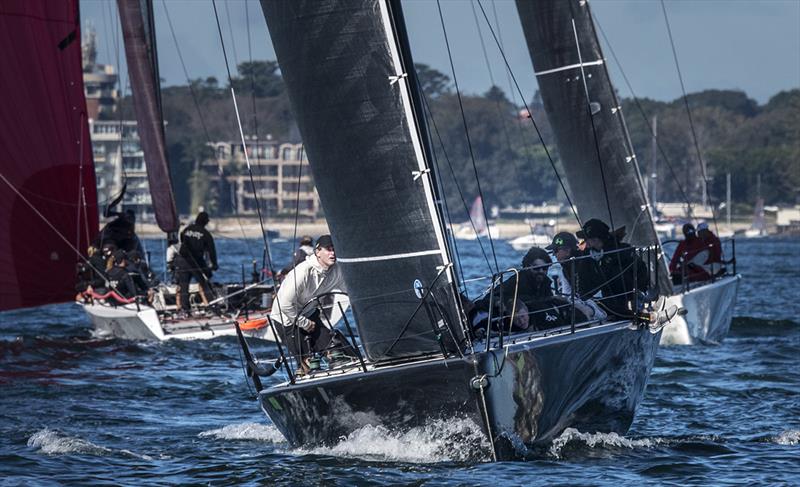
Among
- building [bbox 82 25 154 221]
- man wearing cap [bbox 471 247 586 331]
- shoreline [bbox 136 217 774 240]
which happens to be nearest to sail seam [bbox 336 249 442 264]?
man wearing cap [bbox 471 247 586 331]

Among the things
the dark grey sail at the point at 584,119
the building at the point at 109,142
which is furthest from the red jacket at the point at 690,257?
the building at the point at 109,142

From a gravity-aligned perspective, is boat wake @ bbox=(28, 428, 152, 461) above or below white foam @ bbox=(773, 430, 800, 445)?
above

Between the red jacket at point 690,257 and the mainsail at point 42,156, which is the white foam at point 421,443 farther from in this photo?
the mainsail at point 42,156

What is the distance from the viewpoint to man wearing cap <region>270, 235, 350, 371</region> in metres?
10.4

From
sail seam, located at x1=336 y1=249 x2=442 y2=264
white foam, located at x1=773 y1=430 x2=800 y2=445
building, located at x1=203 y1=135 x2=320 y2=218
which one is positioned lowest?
white foam, located at x1=773 y1=430 x2=800 y2=445

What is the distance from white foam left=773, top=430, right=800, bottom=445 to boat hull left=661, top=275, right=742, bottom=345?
6.96 metres

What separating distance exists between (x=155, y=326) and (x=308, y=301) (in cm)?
908

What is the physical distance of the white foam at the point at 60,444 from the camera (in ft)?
35.6

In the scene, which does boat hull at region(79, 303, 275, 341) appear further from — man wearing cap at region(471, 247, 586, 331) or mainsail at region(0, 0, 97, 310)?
man wearing cap at region(471, 247, 586, 331)

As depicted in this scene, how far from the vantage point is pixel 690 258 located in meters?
20.3

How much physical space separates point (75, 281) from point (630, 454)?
12.3 meters

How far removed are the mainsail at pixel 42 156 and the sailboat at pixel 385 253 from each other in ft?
35.5

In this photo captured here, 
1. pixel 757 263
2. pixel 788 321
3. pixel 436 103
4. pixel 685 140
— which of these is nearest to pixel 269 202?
pixel 436 103

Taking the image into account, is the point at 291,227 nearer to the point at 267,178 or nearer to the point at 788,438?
the point at 267,178
